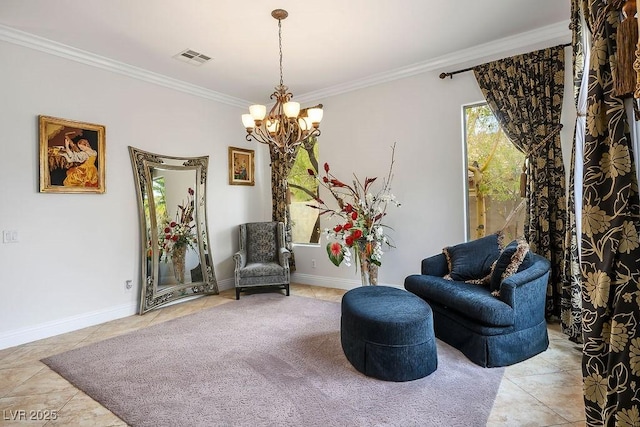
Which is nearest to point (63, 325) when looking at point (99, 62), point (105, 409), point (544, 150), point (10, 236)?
point (10, 236)

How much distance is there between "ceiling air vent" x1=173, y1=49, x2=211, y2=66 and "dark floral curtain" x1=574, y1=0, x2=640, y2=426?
3.66 meters

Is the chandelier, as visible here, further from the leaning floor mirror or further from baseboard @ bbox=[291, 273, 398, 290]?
baseboard @ bbox=[291, 273, 398, 290]

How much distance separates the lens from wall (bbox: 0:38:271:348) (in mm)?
3316

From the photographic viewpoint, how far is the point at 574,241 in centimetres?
290

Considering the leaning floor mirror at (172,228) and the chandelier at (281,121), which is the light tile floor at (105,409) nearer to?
the leaning floor mirror at (172,228)

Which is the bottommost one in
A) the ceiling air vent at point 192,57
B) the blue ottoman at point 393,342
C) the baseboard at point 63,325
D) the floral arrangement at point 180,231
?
the baseboard at point 63,325

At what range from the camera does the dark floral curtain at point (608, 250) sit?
116 cm

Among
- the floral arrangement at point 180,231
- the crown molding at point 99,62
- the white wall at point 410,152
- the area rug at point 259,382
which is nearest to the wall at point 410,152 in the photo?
the white wall at point 410,152

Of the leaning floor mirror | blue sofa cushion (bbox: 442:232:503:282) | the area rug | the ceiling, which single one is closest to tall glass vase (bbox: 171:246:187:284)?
the leaning floor mirror

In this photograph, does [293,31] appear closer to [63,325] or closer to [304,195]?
[304,195]

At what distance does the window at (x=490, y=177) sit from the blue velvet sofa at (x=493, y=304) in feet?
2.43

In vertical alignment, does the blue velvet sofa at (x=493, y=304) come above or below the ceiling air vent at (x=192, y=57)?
below

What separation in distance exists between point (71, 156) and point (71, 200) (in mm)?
475

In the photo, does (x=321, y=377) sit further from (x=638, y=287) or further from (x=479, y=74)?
(x=479, y=74)
